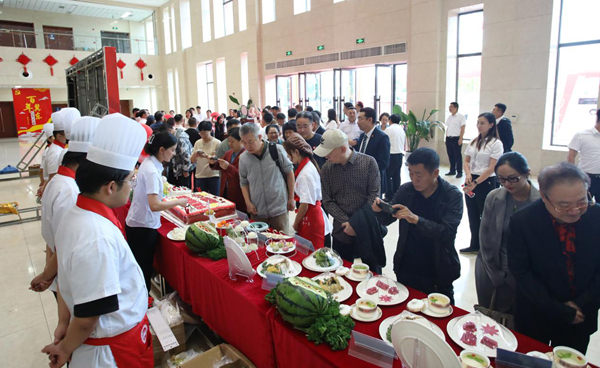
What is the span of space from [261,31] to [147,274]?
13.0 m

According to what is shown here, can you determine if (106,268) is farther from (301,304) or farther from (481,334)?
(481,334)

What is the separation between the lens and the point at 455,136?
8.37 meters

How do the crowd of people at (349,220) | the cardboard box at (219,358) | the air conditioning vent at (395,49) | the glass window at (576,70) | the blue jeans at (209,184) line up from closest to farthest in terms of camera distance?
the crowd of people at (349,220), the cardboard box at (219,358), the blue jeans at (209,184), the glass window at (576,70), the air conditioning vent at (395,49)

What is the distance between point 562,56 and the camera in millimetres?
7496

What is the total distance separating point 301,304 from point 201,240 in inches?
45.4

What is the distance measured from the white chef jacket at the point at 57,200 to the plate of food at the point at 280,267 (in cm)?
116

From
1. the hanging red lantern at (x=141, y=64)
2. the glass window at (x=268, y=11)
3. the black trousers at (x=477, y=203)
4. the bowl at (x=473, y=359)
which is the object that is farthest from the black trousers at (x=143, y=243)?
the hanging red lantern at (x=141, y=64)

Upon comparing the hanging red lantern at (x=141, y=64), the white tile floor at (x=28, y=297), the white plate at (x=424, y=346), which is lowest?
the white tile floor at (x=28, y=297)

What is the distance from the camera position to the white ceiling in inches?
743

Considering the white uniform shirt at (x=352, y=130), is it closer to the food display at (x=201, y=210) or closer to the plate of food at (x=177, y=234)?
the food display at (x=201, y=210)

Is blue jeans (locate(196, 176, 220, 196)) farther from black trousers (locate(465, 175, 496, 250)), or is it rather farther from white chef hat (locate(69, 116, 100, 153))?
black trousers (locate(465, 175, 496, 250))

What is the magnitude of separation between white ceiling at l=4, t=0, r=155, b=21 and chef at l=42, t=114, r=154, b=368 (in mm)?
21681

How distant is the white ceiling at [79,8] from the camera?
18875mm

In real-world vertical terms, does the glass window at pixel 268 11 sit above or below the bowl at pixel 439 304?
above
